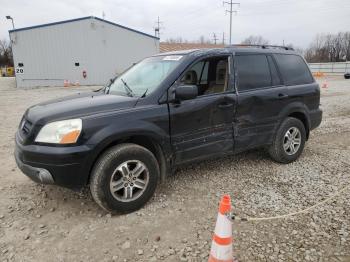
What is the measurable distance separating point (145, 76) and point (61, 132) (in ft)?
4.97

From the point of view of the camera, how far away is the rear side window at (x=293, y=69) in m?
4.93

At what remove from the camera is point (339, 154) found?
5.57 meters

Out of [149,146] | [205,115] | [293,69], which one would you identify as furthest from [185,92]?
[293,69]

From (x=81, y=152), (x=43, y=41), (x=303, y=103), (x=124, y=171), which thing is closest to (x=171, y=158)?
(x=124, y=171)

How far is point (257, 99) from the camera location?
446 centimetres

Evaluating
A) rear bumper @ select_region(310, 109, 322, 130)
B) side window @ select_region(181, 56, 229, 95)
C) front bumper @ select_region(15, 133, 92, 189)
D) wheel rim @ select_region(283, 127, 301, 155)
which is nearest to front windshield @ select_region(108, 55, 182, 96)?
side window @ select_region(181, 56, 229, 95)

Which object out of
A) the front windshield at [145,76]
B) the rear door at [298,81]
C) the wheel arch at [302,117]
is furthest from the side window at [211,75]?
the wheel arch at [302,117]

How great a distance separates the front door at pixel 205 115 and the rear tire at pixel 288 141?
1021 mm

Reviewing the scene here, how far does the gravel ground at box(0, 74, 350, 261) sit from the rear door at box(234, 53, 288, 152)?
60 centimetres

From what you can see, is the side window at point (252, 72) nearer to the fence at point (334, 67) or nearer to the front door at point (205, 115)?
the front door at point (205, 115)

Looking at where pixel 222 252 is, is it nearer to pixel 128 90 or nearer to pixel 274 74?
pixel 128 90

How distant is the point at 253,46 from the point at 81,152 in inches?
126

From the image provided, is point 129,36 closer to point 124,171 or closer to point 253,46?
point 253,46

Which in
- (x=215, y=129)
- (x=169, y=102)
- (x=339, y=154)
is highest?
(x=169, y=102)
